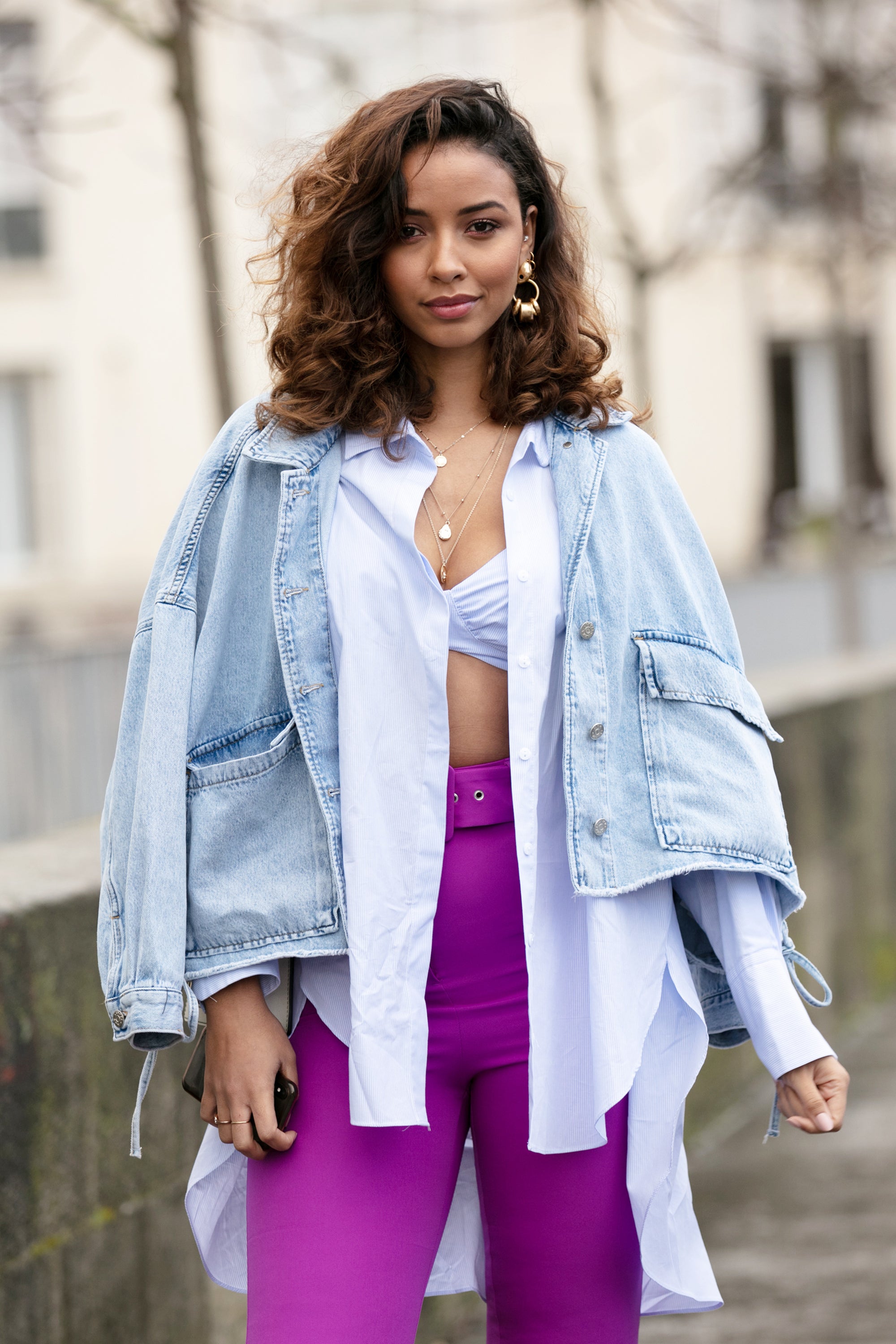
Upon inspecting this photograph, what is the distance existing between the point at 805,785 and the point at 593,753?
357 cm

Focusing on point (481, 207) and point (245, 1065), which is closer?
point (245, 1065)

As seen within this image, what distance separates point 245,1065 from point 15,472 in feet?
64.8

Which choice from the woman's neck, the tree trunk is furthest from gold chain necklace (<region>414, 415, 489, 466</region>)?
the tree trunk

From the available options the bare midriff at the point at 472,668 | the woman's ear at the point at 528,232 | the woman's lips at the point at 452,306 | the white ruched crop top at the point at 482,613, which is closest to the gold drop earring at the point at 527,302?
the woman's ear at the point at 528,232

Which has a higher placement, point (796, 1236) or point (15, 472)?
point (15, 472)

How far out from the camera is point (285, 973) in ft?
7.19

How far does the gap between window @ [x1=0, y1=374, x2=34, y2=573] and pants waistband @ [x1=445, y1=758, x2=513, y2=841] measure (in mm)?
19265

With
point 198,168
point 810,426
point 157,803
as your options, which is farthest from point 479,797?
point 810,426

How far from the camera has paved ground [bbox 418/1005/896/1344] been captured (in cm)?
376

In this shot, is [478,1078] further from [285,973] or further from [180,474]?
[180,474]

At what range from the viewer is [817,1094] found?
2219 mm

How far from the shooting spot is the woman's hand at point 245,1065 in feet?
6.93

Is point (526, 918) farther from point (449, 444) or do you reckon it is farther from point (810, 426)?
point (810, 426)

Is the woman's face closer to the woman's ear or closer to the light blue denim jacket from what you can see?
the woman's ear
